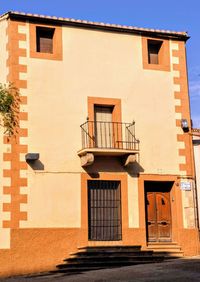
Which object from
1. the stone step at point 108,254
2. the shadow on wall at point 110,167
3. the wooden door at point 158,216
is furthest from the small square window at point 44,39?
the stone step at point 108,254

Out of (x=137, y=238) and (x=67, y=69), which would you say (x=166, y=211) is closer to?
(x=137, y=238)

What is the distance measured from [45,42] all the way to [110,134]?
3896 mm

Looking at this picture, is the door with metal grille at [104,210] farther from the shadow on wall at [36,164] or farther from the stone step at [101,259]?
the shadow on wall at [36,164]

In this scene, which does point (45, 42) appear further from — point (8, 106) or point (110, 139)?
point (8, 106)

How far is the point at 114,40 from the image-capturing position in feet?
65.5

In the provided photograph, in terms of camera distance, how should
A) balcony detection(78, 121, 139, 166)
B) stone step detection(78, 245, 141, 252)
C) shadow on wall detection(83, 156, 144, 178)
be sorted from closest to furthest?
stone step detection(78, 245, 141, 252)
balcony detection(78, 121, 139, 166)
shadow on wall detection(83, 156, 144, 178)

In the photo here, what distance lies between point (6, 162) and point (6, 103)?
3629mm

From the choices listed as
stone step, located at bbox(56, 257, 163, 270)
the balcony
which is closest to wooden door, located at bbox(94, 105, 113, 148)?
the balcony

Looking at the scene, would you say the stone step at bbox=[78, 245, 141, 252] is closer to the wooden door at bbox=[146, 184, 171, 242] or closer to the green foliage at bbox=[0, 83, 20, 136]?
the wooden door at bbox=[146, 184, 171, 242]

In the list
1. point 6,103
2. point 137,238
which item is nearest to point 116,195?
point 137,238

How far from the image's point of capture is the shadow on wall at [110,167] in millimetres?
18812

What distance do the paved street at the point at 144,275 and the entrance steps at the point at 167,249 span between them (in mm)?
2883

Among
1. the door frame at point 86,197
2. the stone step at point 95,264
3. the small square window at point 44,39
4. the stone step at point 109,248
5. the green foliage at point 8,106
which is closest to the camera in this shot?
the green foliage at point 8,106

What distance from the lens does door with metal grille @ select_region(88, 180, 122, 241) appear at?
1866 centimetres
